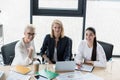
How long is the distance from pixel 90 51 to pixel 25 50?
0.87 meters

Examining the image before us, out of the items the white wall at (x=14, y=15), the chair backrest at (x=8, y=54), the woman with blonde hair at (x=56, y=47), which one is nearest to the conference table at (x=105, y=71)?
the chair backrest at (x=8, y=54)

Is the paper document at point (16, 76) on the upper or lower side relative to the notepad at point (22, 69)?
lower

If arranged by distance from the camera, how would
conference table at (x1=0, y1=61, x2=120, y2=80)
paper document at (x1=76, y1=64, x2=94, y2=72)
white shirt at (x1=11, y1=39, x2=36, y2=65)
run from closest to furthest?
conference table at (x1=0, y1=61, x2=120, y2=80)
paper document at (x1=76, y1=64, x2=94, y2=72)
white shirt at (x1=11, y1=39, x2=36, y2=65)

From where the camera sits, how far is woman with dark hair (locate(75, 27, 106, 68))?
2951mm

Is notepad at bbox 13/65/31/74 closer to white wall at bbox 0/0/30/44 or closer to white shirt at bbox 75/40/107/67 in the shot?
white shirt at bbox 75/40/107/67

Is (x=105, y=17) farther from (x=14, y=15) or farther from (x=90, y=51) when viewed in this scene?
(x=14, y=15)

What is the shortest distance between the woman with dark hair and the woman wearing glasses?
0.62 meters

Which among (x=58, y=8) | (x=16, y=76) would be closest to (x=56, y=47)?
(x=16, y=76)

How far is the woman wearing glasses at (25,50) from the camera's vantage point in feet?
9.48

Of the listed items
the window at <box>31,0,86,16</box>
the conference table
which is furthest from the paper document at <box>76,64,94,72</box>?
the window at <box>31,0,86,16</box>

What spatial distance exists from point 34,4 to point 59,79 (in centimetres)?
228

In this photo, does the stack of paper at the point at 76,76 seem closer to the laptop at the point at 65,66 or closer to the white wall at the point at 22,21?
the laptop at the point at 65,66

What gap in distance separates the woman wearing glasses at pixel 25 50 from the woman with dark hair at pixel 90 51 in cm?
62

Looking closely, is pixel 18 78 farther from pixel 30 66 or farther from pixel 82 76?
pixel 82 76
